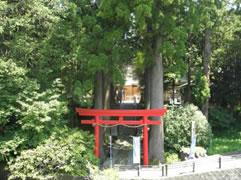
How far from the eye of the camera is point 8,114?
18906 mm

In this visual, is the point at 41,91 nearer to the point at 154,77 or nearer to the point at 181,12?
the point at 154,77

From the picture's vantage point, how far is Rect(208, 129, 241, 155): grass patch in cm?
2558

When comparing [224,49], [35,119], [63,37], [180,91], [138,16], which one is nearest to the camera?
[35,119]

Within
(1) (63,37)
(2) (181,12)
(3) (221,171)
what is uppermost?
(2) (181,12)

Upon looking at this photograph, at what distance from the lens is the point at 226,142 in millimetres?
28094

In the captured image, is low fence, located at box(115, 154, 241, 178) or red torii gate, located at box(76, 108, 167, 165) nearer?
low fence, located at box(115, 154, 241, 178)

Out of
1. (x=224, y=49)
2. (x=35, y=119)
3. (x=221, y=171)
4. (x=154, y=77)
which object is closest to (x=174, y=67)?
(x=154, y=77)

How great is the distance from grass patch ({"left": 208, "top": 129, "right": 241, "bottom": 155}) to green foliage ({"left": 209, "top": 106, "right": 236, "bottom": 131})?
2.39 ft

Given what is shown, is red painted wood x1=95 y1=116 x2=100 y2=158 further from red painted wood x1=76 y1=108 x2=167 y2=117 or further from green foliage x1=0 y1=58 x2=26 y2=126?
green foliage x1=0 y1=58 x2=26 y2=126

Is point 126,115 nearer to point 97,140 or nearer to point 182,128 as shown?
point 97,140

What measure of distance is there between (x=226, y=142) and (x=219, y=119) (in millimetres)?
4294

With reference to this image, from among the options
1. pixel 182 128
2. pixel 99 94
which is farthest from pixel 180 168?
pixel 99 94

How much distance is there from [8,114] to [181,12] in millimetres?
9989

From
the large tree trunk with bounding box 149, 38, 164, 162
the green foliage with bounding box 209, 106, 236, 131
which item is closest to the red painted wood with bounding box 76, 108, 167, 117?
the large tree trunk with bounding box 149, 38, 164, 162
